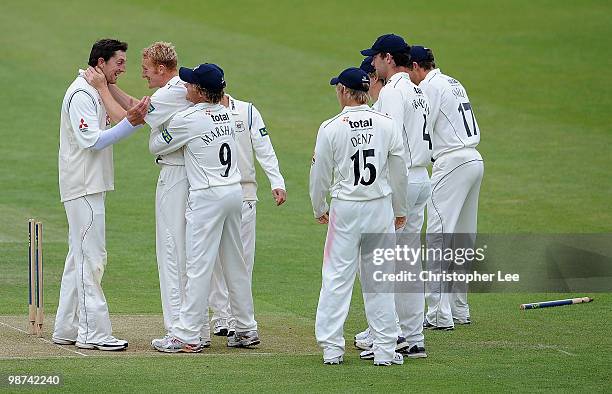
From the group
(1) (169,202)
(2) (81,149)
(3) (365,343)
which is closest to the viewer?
(2) (81,149)

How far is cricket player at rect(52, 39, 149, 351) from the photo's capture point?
31.0ft

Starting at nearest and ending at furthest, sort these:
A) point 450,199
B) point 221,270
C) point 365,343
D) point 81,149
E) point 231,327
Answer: point 81,149, point 365,343, point 231,327, point 221,270, point 450,199

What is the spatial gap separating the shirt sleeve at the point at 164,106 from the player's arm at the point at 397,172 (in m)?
1.72

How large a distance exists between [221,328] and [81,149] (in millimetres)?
2116

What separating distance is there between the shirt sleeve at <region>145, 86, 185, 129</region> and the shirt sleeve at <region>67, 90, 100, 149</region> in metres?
0.42

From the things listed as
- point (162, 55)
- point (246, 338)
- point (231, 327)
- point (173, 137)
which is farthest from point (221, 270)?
point (162, 55)

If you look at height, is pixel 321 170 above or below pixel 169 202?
above

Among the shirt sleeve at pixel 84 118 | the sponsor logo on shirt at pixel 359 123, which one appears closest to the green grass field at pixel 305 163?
the shirt sleeve at pixel 84 118

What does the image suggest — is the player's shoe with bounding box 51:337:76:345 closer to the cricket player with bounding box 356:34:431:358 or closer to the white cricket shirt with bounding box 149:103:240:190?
the white cricket shirt with bounding box 149:103:240:190

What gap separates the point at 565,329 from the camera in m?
10.6

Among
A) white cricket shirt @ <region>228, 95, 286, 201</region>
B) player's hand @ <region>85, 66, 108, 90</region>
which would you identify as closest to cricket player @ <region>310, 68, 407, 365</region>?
white cricket shirt @ <region>228, 95, 286, 201</region>

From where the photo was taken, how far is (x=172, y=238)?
9695mm

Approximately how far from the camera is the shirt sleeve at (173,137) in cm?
945

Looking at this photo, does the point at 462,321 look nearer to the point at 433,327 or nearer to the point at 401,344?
→ the point at 433,327
